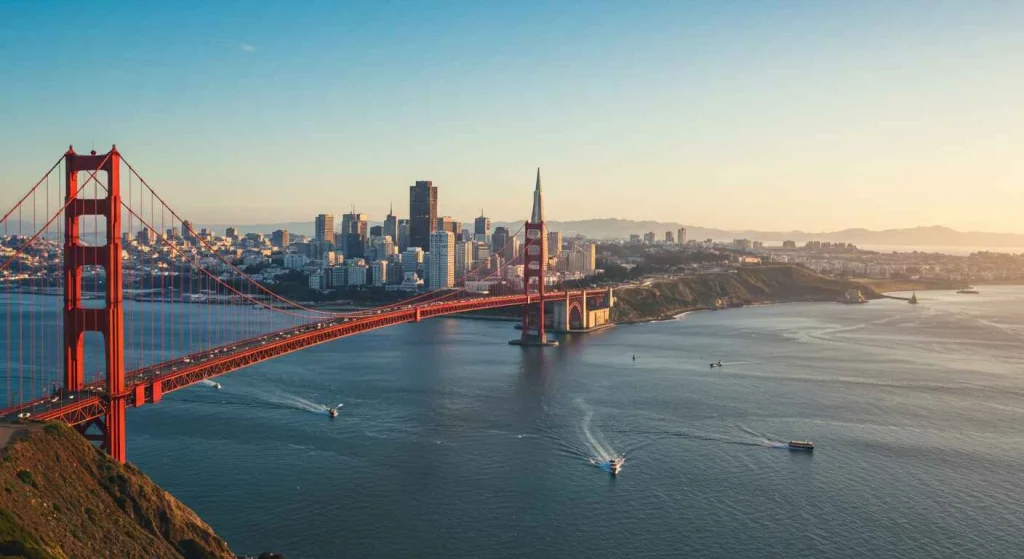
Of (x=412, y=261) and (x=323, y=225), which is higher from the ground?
(x=323, y=225)

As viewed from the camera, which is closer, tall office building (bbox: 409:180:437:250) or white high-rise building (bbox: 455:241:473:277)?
white high-rise building (bbox: 455:241:473:277)

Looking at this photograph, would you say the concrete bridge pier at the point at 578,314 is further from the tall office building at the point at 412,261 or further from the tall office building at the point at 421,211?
the tall office building at the point at 421,211

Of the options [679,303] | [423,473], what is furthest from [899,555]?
[679,303]

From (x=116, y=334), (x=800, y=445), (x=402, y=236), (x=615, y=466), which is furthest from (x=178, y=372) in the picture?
(x=402, y=236)

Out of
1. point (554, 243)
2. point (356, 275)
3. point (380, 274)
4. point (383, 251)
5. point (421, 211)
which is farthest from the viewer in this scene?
point (421, 211)

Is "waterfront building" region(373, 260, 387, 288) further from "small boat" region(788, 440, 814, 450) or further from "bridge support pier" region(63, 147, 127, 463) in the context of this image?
"bridge support pier" region(63, 147, 127, 463)

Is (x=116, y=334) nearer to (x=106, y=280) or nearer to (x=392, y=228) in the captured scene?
(x=106, y=280)

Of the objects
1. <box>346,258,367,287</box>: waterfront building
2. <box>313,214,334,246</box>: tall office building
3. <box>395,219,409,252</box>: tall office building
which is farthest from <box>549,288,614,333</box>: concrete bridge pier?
<box>313,214,334,246</box>: tall office building
